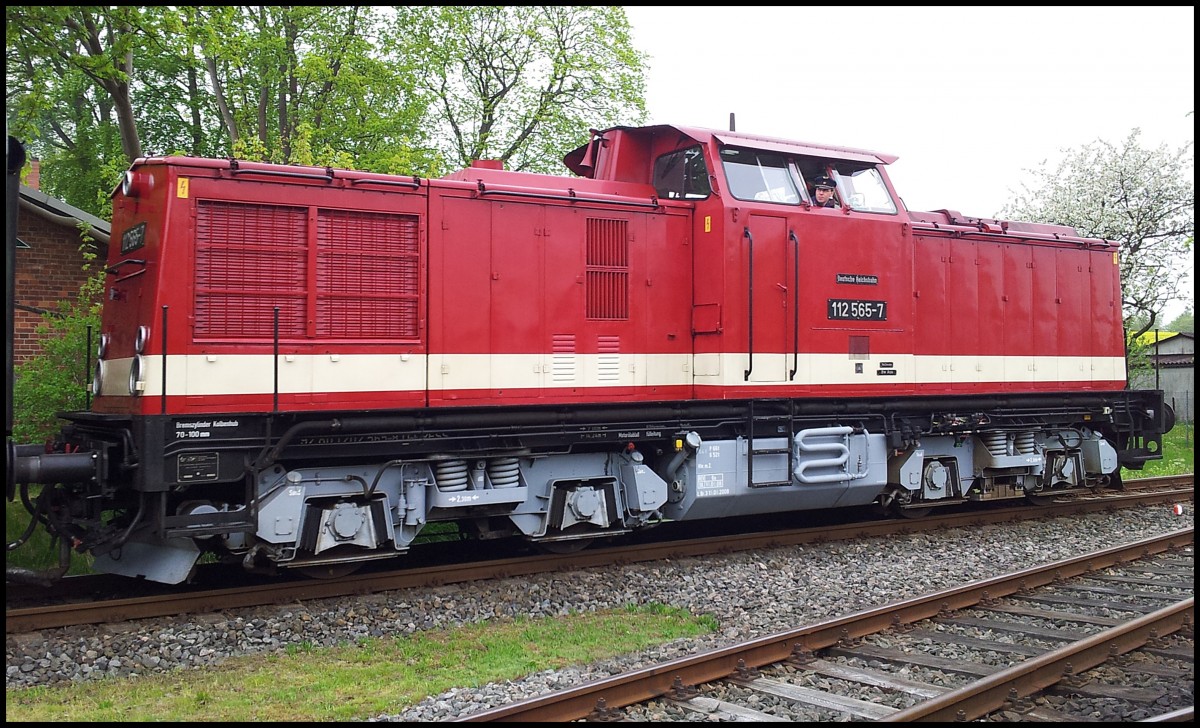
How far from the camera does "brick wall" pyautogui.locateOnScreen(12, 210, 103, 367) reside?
12.9 meters

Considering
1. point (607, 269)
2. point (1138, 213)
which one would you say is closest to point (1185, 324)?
point (1138, 213)

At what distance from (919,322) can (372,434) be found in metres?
6.48

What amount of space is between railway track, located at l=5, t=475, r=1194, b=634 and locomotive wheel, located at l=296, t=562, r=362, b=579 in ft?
0.16

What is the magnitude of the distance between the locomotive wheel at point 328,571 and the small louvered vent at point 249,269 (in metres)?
2.00

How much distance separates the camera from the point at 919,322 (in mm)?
10750

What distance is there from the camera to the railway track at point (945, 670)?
5207mm

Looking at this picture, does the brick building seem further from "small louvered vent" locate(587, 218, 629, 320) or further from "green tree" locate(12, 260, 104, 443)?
"small louvered vent" locate(587, 218, 629, 320)

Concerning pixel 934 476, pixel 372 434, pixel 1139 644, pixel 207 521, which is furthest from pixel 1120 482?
pixel 207 521

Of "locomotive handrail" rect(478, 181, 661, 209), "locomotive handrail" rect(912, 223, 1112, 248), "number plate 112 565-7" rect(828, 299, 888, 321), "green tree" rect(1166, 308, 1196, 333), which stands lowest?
"number plate 112 565-7" rect(828, 299, 888, 321)

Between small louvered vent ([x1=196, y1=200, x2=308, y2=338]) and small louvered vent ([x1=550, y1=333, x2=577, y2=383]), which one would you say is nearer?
small louvered vent ([x1=196, y1=200, x2=308, y2=338])

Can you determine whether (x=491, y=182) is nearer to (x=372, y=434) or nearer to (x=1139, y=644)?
(x=372, y=434)

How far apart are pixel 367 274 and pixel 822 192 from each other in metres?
4.91

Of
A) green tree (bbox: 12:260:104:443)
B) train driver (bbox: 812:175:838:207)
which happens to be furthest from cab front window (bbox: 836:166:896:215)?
green tree (bbox: 12:260:104:443)

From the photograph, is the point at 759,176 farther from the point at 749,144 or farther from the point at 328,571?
the point at 328,571
